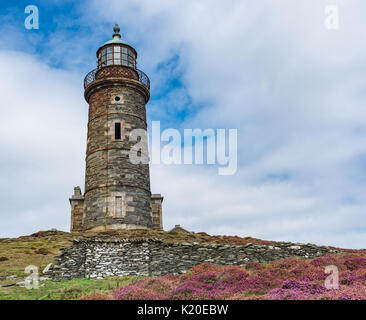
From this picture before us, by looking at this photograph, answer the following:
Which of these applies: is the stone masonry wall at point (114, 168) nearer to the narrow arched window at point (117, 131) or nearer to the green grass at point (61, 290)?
the narrow arched window at point (117, 131)

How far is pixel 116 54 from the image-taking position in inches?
1481

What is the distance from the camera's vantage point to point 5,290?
14742 mm

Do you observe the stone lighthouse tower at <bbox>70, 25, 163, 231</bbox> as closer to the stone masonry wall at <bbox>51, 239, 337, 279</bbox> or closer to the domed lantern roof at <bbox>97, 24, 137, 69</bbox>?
the domed lantern roof at <bbox>97, 24, 137, 69</bbox>

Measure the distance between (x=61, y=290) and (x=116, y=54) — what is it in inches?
1057

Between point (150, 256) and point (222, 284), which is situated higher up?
point (150, 256)

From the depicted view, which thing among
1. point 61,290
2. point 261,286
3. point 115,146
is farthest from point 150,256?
point 115,146

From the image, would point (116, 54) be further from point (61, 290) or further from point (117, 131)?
point (61, 290)

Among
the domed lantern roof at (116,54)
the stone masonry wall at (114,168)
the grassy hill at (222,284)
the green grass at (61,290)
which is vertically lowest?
the green grass at (61,290)

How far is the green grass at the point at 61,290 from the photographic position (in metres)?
13.5

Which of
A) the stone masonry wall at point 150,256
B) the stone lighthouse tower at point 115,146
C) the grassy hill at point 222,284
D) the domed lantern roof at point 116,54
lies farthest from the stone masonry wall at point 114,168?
the grassy hill at point 222,284

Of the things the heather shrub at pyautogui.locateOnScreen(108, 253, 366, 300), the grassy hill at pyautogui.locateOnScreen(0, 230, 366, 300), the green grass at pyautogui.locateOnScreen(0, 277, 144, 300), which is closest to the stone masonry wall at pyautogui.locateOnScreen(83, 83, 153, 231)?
the grassy hill at pyautogui.locateOnScreen(0, 230, 366, 300)
